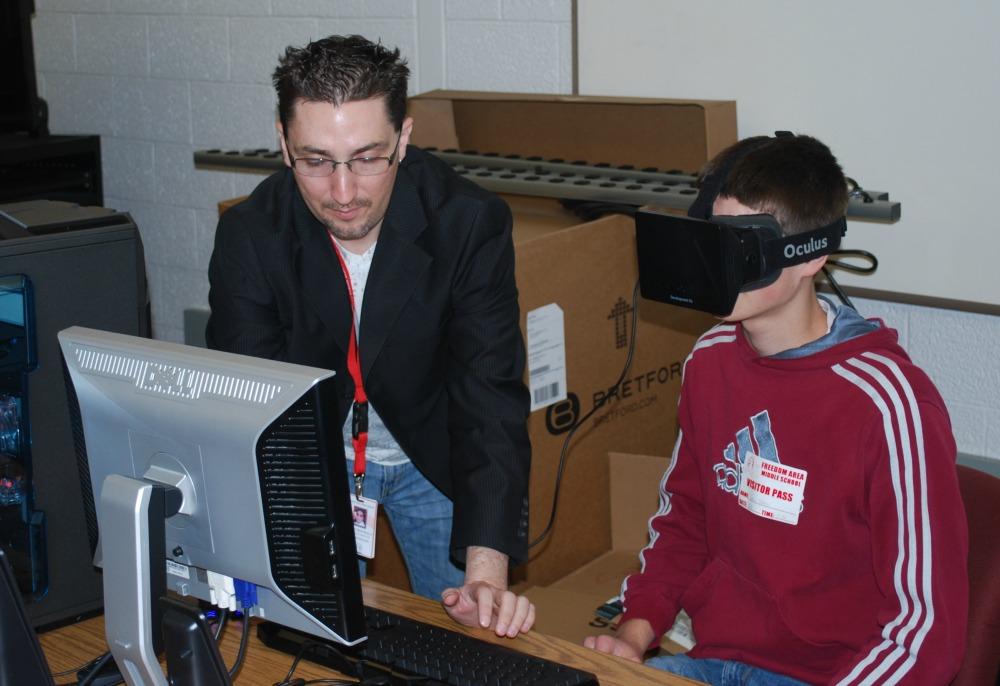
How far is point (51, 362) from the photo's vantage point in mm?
1334

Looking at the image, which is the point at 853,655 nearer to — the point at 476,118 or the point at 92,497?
the point at 92,497

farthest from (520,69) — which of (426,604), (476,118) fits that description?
(426,604)

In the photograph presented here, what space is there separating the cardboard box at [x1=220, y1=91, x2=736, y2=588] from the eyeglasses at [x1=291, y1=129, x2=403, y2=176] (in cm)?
63

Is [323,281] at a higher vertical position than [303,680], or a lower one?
higher

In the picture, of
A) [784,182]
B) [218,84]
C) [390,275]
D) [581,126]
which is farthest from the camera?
[218,84]

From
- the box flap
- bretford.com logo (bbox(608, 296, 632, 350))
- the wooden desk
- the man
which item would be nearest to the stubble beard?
the man

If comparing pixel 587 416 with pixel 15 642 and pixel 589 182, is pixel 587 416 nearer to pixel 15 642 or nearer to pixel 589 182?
pixel 589 182

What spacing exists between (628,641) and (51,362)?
0.79m

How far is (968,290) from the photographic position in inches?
86.4

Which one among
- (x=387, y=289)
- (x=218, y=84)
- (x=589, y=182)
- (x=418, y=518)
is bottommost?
(x=418, y=518)

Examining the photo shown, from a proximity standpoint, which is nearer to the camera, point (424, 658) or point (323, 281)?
point (424, 658)

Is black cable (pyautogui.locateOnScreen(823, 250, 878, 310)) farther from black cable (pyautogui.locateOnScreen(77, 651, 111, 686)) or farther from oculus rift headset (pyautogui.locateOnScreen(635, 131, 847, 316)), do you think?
black cable (pyautogui.locateOnScreen(77, 651, 111, 686))

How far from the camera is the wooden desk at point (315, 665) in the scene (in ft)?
4.05

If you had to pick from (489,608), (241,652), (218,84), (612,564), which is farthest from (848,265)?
(218,84)
